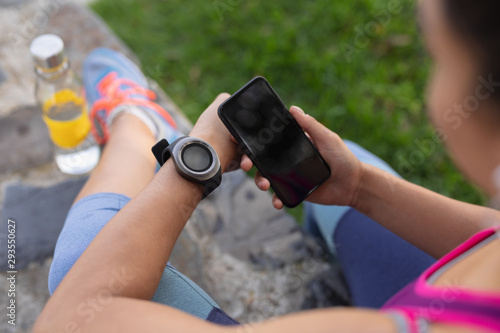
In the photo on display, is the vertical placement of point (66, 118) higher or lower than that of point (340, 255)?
lower

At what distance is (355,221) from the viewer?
1342mm

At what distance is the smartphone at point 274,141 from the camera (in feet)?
3.98

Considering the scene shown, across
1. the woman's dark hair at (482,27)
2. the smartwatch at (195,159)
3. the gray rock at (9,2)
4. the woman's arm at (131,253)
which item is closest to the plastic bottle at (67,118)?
the smartwatch at (195,159)

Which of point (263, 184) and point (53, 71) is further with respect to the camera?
point (53, 71)

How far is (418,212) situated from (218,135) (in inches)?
21.9

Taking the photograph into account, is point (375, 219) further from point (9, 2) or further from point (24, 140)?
point (9, 2)

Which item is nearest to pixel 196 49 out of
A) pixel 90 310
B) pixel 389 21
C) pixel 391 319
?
pixel 389 21

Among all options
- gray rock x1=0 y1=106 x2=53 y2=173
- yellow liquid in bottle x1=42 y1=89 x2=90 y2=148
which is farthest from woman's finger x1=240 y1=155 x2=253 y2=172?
gray rock x1=0 y1=106 x2=53 y2=173

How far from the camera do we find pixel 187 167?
111 cm

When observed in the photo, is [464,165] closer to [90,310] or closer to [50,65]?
[90,310]

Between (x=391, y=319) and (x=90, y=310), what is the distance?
54 centimetres

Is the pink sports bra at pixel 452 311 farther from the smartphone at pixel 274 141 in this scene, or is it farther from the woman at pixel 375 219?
the smartphone at pixel 274 141

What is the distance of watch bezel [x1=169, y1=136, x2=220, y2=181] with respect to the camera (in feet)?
3.62

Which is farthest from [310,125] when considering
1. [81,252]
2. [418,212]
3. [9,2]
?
[9,2]
